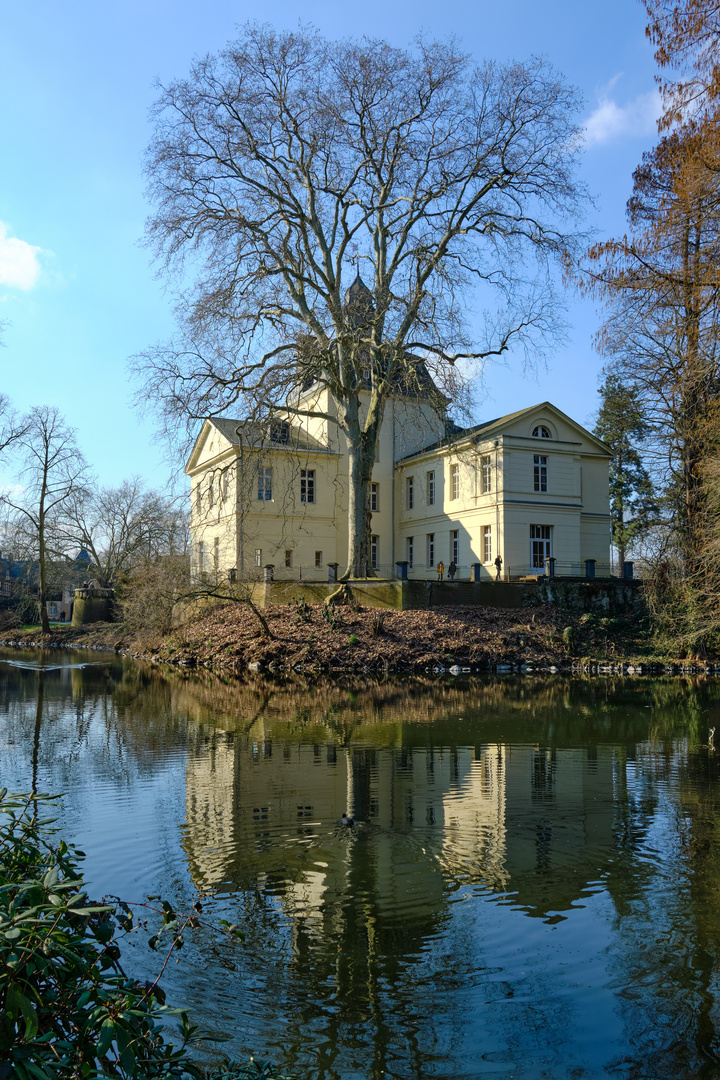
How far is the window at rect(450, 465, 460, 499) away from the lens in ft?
112

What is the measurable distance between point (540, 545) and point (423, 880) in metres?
27.5

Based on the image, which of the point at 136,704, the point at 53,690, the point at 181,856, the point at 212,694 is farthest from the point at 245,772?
the point at 53,690

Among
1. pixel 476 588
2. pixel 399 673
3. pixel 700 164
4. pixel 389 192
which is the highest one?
pixel 389 192

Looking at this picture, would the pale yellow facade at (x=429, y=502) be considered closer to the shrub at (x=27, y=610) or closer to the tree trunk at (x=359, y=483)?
the tree trunk at (x=359, y=483)

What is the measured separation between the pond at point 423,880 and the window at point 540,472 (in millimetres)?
20780

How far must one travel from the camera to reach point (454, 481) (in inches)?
1358

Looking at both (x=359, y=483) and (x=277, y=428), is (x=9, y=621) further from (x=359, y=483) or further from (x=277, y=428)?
(x=277, y=428)

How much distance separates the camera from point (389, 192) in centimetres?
2420

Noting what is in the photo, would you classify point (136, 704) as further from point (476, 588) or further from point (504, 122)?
point (504, 122)

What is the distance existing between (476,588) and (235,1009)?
24007mm

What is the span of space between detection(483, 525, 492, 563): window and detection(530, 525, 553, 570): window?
1.60 m

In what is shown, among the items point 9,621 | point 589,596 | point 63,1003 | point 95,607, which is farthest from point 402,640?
point 9,621

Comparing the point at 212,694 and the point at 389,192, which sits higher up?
the point at 389,192

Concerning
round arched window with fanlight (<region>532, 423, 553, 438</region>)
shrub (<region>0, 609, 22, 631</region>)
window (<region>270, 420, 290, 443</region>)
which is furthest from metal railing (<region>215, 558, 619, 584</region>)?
shrub (<region>0, 609, 22, 631</region>)
